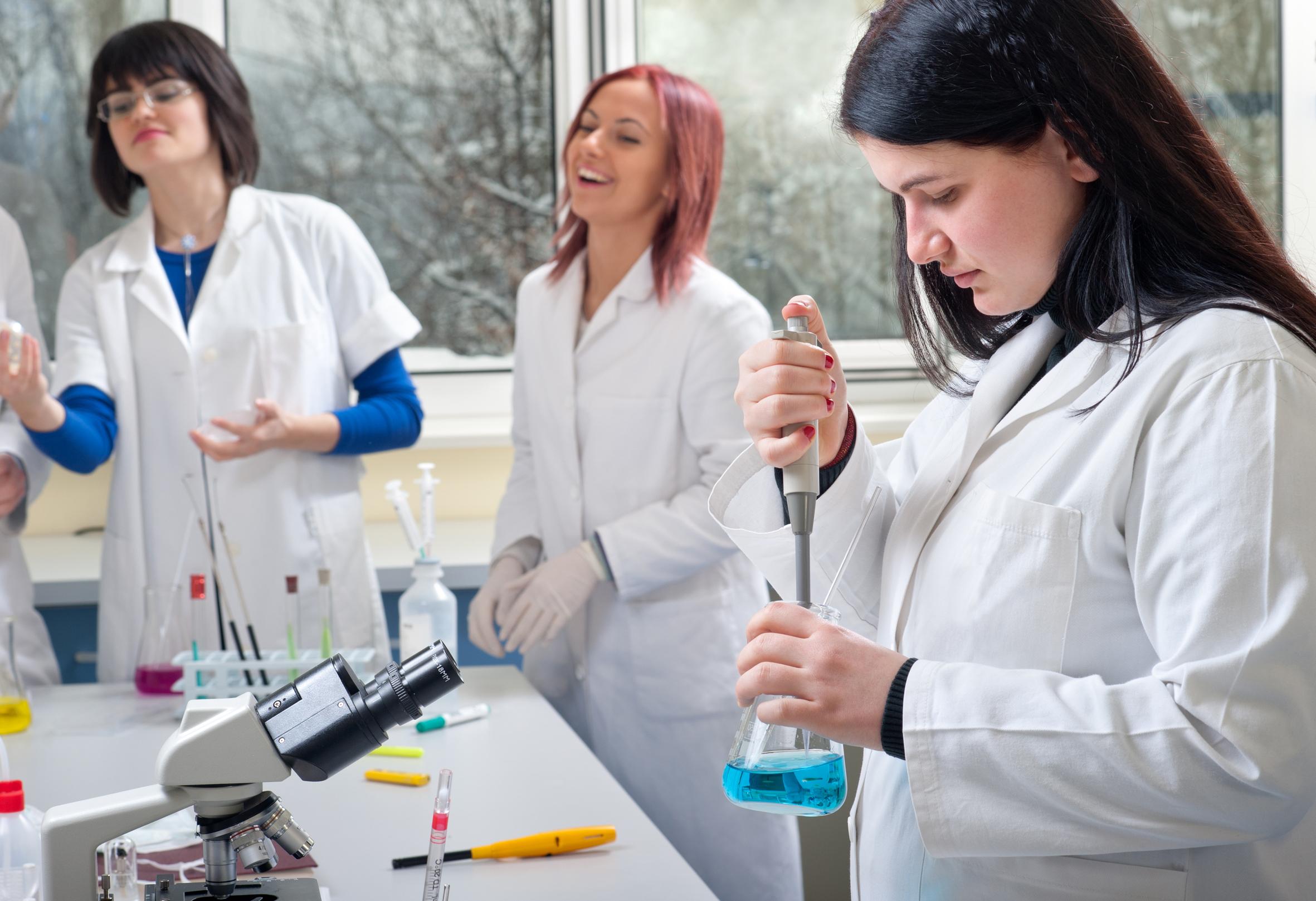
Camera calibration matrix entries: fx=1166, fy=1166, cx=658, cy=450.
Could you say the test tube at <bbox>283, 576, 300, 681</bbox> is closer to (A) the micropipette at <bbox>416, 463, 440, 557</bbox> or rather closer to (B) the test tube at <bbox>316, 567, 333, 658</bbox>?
(B) the test tube at <bbox>316, 567, 333, 658</bbox>

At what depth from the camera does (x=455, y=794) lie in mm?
1359

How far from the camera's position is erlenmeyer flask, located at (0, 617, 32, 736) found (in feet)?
5.20

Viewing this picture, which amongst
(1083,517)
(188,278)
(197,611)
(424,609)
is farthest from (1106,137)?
(188,278)

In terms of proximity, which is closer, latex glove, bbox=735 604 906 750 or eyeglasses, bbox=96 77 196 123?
latex glove, bbox=735 604 906 750

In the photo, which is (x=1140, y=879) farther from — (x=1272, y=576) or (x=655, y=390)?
(x=655, y=390)

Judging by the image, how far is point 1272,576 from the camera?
778 millimetres

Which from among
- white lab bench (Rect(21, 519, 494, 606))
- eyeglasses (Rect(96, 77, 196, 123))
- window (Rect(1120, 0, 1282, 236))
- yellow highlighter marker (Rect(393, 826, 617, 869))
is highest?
window (Rect(1120, 0, 1282, 236))

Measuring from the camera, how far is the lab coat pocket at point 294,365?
6.91 ft

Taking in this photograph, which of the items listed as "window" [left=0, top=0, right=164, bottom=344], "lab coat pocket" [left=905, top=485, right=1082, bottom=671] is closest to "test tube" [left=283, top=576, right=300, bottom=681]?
"lab coat pocket" [left=905, top=485, right=1082, bottom=671]

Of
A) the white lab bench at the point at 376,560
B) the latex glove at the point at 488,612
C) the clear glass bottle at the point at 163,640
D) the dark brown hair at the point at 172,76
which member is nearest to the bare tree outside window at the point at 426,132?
the white lab bench at the point at 376,560

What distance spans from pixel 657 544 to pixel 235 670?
661mm

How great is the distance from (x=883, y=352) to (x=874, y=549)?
6.96ft

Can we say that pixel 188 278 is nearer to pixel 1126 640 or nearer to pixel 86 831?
pixel 86 831

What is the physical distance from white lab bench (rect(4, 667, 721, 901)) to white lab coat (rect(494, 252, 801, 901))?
0.21m
